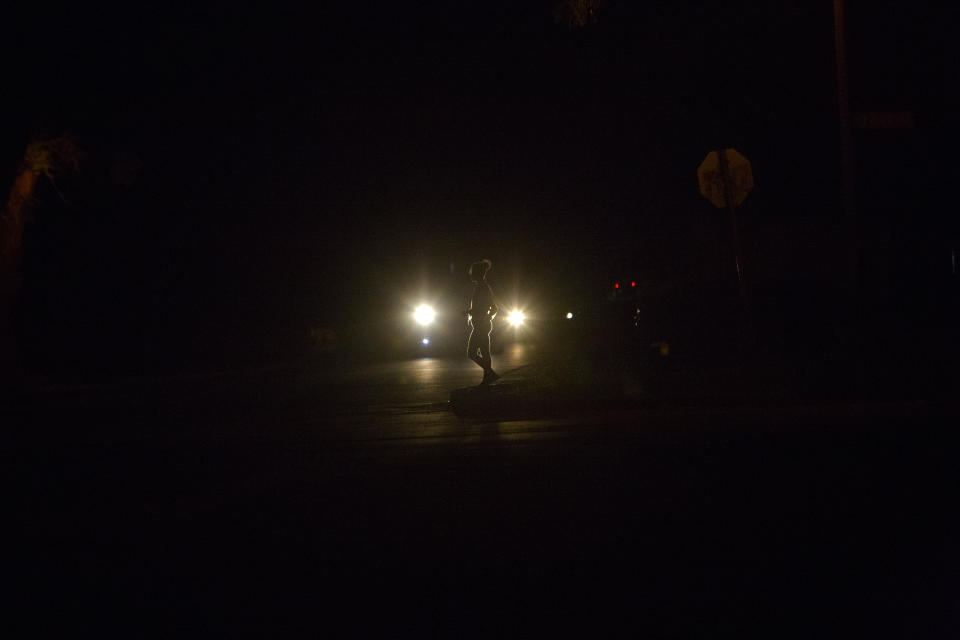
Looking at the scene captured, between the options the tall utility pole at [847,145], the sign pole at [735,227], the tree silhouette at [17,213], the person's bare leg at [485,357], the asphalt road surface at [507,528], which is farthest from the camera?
the tree silhouette at [17,213]

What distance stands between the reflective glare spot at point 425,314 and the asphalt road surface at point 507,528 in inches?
688

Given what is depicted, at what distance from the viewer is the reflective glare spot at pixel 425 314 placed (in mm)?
29516

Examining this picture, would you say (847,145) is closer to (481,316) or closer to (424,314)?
(481,316)

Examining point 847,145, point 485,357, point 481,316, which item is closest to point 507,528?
point 485,357

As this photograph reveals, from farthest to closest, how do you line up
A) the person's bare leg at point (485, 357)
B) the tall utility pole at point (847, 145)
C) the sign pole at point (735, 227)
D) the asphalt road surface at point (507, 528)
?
the sign pole at point (735, 227)
the person's bare leg at point (485, 357)
the tall utility pole at point (847, 145)
the asphalt road surface at point (507, 528)

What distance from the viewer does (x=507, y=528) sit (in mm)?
6789

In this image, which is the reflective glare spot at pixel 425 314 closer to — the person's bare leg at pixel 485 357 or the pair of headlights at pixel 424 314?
the pair of headlights at pixel 424 314

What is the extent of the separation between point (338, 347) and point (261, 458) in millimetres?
22251

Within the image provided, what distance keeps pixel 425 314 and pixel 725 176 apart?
1558 centimetres

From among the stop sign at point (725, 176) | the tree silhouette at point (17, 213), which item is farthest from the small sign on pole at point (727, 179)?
the tree silhouette at point (17, 213)

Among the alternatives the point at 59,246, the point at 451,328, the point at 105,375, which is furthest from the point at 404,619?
the point at 59,246

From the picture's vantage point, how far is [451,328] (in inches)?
1163

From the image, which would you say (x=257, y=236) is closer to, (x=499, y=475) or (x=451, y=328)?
(x=451, y=328)

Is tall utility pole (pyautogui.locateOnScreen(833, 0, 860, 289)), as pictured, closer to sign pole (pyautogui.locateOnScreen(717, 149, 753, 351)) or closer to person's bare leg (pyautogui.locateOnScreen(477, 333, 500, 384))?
sign pole (pyautogui.locateOnScreen(717, 149, 753, 351))
